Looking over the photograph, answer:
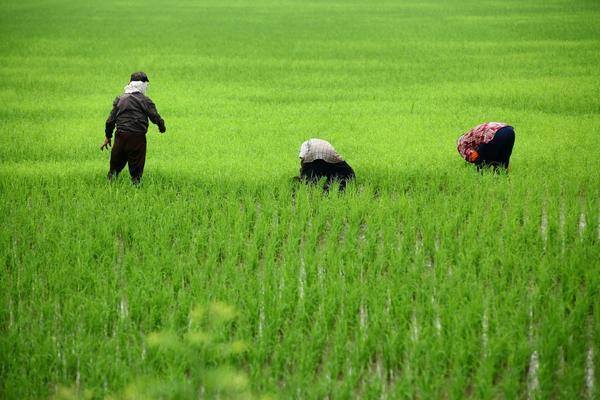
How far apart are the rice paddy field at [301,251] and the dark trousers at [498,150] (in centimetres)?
18

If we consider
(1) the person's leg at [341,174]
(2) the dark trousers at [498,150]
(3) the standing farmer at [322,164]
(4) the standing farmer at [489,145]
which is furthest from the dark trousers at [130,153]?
(2) the dark trousers at [498,150]

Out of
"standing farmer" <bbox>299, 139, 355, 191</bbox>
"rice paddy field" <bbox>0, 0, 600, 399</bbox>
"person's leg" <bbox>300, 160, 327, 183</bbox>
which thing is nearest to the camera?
"rice paddy field" <bbox>0, 0, 600, 399</bbox>

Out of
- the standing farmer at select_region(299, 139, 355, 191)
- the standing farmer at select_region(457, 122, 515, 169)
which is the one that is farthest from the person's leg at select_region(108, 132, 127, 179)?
the standing farmer at select_region(457, 122, 515, 169)

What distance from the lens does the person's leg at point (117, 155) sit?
19.3ft


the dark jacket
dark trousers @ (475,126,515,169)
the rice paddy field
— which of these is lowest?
the rice paddy field

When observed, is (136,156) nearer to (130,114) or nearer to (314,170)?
(130,114)

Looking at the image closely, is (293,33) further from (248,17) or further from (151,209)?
(151,209)

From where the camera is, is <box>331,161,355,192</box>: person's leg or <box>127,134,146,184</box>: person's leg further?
<box>331,161,355,192</box>: person's leg

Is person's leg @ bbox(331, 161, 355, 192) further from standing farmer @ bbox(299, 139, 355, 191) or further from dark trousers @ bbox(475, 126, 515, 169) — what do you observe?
dark trousers @ bbox(475, 126, 515, 169)

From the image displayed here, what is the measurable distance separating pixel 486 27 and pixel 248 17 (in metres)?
8.97

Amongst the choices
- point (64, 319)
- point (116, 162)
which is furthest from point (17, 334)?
point (116, 162)

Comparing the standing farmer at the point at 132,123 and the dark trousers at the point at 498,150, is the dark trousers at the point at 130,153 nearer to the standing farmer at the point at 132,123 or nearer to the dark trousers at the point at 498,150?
the standing farmer at the point at 132,123

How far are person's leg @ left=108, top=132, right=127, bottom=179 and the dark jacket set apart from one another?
0.09 meters

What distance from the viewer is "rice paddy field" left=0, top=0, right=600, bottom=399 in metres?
3.12
